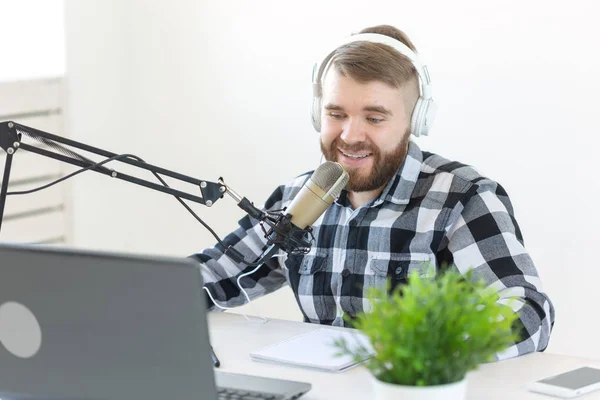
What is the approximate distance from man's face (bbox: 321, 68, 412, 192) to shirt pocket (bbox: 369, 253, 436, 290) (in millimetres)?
164

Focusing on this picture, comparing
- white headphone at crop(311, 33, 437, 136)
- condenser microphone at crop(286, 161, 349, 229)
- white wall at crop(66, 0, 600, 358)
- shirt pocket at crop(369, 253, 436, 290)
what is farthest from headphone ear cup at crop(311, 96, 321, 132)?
white wall at crop(66, 0, 600, 358)

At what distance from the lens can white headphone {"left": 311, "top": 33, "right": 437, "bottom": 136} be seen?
218cm

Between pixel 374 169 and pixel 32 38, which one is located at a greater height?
pixel 32 38

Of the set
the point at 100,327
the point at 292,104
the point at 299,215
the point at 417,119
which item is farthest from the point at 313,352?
the point at 292,104

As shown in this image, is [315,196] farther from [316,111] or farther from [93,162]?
[316,111]

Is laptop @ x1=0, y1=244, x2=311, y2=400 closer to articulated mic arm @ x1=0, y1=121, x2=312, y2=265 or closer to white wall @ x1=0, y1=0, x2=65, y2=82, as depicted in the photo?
articulated mic arm @ x1=0, y1=121, x2=312, y2=265

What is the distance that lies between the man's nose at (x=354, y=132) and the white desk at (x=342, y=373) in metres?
0.43

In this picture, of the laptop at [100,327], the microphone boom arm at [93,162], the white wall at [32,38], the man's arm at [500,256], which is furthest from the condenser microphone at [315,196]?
the white wall at [32,38]

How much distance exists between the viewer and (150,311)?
4.32ft

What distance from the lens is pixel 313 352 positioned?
1.81 meters

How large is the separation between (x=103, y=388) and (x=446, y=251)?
968 mm

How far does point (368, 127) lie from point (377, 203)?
0.16 metres

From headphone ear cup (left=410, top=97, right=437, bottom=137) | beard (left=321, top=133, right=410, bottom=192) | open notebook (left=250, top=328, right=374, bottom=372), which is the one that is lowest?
open notebook (left=250, top=328, right=374, bottom=372)

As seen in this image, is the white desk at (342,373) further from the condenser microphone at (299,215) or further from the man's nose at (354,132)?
the man's nose at (354,132)
